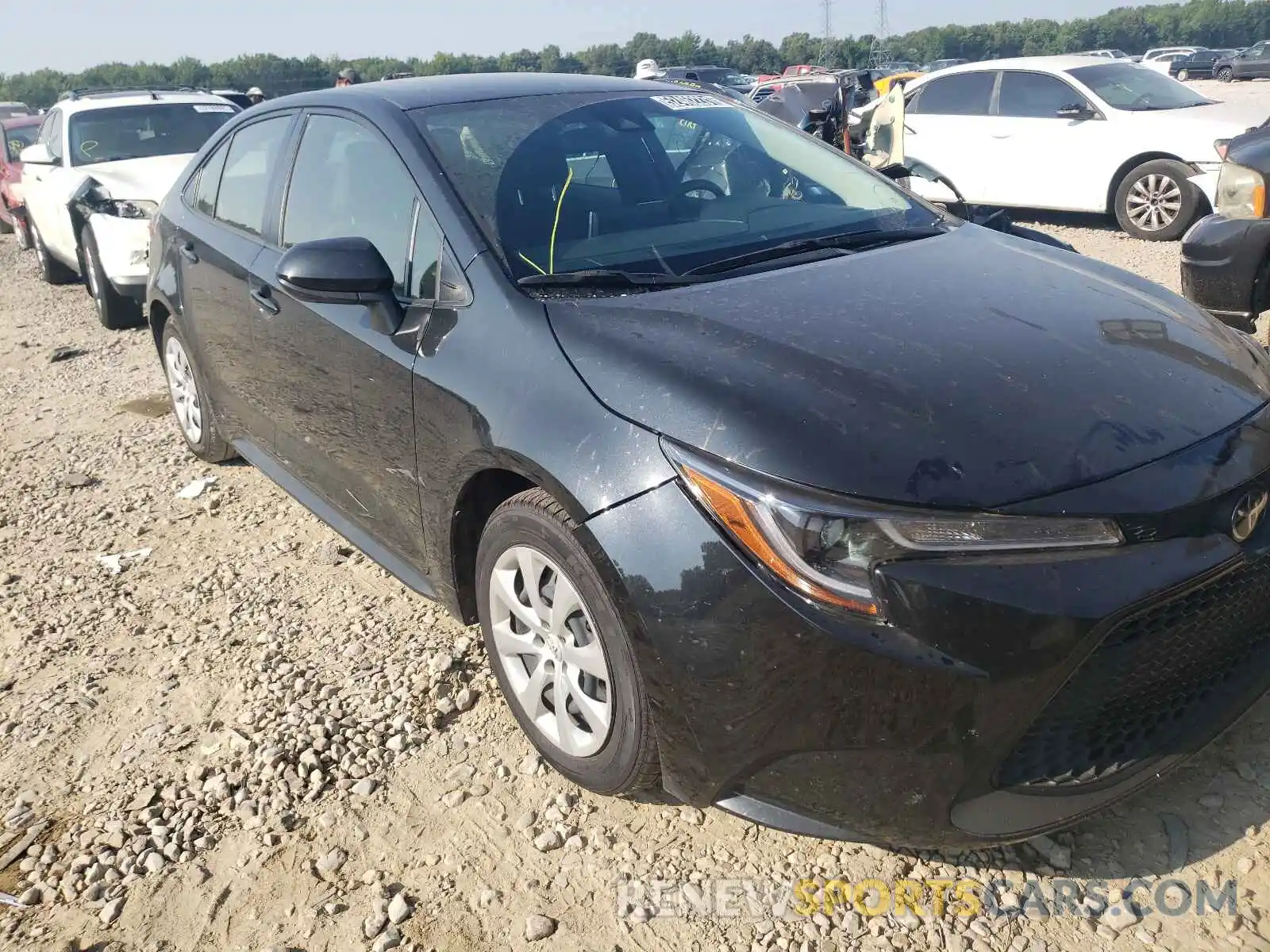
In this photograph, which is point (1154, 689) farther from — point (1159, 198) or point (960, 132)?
point (960, 132)

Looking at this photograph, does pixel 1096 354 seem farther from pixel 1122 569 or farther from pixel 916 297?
pixel 1122 569

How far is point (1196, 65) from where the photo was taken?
4403cm

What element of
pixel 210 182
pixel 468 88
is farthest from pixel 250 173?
pixel 468 88

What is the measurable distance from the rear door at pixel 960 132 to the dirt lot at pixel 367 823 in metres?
8.01

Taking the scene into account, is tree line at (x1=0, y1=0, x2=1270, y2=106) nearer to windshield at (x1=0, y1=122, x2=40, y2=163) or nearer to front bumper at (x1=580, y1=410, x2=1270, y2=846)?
windshield at (x1=0, y1=122, x2=40, y2=163)

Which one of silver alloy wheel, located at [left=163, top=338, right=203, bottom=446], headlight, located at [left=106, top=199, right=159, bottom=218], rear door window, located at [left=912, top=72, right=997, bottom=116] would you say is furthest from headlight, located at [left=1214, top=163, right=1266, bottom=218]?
headlight, located at [left=106, top=199, right=159, bottom=218]

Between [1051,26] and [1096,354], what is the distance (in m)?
107

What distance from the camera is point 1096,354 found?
2262 mm

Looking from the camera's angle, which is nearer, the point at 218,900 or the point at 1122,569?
the point at 1122,569

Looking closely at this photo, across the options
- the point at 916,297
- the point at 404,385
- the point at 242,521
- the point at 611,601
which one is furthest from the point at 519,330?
the point at 242,521

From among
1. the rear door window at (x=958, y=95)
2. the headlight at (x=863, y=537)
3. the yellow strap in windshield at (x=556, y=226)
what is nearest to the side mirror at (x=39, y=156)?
the yellow strap in windshield at (x=556, y=226)

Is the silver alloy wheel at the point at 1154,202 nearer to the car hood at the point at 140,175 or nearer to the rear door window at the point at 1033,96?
the rear door window at the point at 1033,96

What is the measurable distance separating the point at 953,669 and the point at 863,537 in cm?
28

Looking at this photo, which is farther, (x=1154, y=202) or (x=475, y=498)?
(x=1154, y=202)
